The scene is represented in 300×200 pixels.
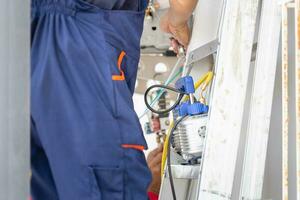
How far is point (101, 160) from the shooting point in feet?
3.84

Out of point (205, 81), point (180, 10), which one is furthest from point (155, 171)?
point (180, 10)

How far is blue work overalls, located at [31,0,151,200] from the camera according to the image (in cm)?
116

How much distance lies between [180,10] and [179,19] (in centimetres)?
7

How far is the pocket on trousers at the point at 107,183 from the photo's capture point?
1162 mm

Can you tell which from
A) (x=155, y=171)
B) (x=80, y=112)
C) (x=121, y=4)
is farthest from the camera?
(x=155, y=171)

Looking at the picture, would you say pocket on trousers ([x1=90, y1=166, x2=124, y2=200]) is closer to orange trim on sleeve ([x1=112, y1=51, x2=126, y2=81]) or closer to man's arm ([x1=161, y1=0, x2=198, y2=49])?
orange trim on sleeve ([x1=112, y1=51, x2=126, y2=81])

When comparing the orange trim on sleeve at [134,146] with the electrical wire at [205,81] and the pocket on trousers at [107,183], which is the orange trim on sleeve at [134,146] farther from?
the electrical wire at [205,81]

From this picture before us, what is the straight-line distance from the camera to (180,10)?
1450 mm

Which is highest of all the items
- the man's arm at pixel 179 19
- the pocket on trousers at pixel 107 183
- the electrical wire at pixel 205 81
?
the man's arm at pixel 179 19

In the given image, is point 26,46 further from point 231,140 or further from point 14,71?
point 231,140

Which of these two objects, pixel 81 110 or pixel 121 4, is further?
pixel 121 4

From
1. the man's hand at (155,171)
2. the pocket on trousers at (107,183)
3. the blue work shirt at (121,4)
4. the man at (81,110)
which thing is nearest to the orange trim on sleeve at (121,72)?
the man at (81,110)

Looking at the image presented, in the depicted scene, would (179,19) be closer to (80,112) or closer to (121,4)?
(121,4)

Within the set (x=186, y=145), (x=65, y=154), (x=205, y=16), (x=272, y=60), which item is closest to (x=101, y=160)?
(x=65, y=154)
